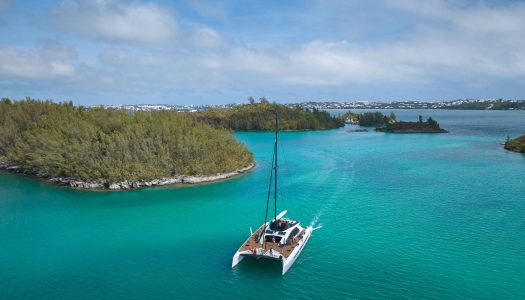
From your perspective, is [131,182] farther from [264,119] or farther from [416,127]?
[416,127]

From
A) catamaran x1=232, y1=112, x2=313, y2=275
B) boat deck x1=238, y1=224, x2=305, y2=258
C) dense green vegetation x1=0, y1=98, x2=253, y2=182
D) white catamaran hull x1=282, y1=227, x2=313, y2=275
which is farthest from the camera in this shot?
dense green vegetation x1=0, y1=98, x2=253, y2=182

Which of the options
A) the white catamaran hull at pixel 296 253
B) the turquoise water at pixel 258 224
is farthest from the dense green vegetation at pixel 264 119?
→ the white catamaran hull at pixel 296 253

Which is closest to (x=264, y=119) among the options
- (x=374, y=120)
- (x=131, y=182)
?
(x=374, y=120)

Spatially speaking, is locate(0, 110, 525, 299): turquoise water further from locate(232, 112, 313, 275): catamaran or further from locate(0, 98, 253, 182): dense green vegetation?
locate(0, 98, 253, 182): dense green vegetation

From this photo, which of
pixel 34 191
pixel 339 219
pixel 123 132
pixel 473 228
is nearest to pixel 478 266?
pixel 473 228

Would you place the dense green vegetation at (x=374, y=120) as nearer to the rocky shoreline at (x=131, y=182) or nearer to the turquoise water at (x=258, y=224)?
the turquoise water at (x=258, y=224)

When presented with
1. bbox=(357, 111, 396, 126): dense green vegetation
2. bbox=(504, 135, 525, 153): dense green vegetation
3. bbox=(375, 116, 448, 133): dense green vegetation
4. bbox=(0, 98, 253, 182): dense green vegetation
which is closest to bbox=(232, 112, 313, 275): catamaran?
bbox=(0, 98, 253, 182): dense green vegetation
